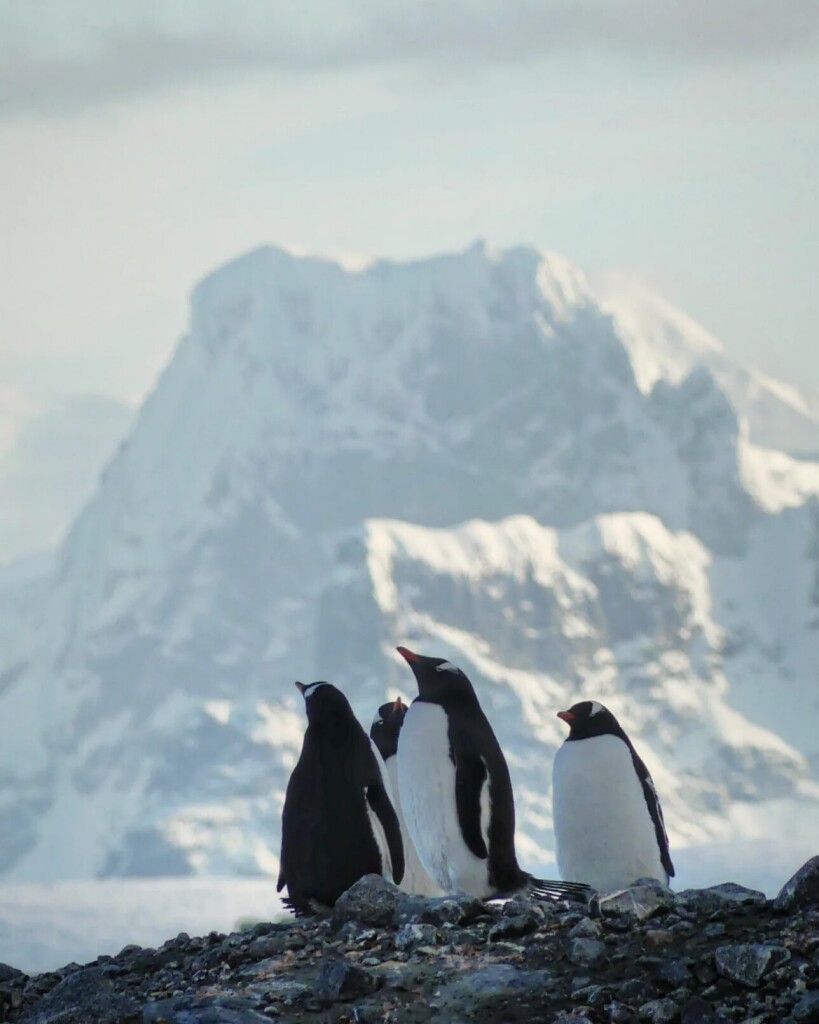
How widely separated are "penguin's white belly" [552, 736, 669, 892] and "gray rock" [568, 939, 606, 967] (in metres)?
4.43

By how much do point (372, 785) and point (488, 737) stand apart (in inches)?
39.7

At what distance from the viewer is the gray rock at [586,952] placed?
27.8 feet

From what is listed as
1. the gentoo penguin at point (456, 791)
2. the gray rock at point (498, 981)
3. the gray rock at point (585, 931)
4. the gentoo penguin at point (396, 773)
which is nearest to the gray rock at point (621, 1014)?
the gray rock at point (498, 981)

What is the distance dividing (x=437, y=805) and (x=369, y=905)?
8.26 feet

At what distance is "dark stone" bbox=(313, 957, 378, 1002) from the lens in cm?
834

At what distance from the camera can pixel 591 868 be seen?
13.1 meters

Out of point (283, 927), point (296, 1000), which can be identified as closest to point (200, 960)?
point (283, 927)

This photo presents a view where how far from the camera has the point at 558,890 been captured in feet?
36.1

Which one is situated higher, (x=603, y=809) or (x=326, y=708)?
(x=326, y=708)

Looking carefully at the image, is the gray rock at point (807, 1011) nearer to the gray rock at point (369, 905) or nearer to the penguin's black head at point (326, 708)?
the gray rock at point (369, 905)

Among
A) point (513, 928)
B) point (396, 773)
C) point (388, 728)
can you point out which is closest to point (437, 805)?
point (396, 773)

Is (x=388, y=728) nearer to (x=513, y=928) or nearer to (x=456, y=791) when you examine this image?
(x=456, y=791)

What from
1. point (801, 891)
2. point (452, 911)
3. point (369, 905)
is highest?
point (369, 905)

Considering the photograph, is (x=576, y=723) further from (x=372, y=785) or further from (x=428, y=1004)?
(x=428, y=1004)
